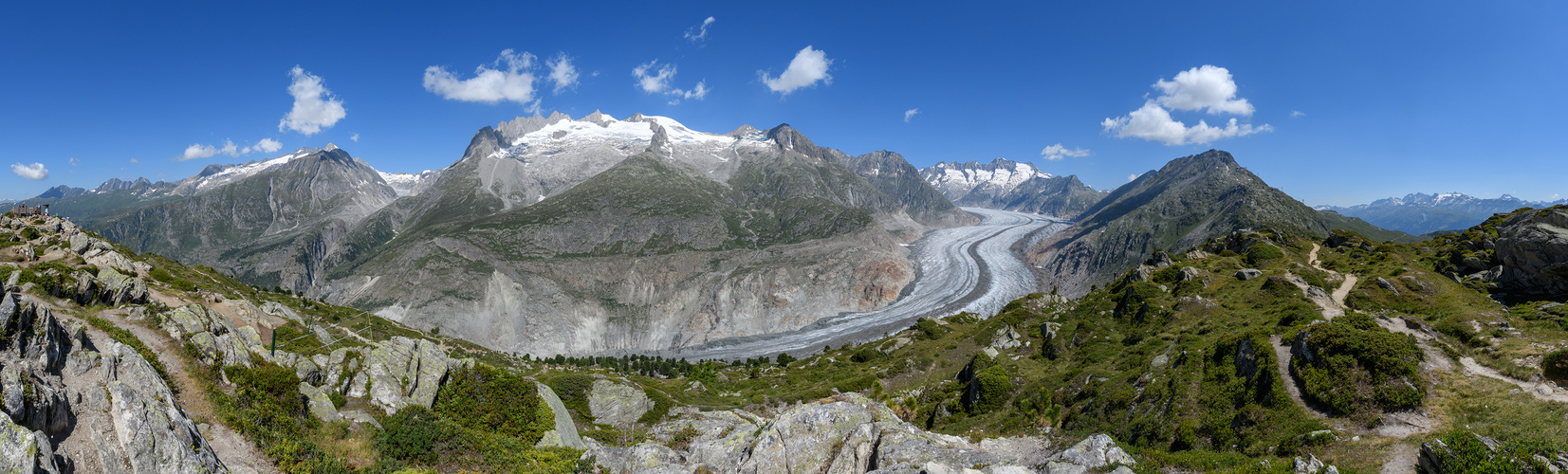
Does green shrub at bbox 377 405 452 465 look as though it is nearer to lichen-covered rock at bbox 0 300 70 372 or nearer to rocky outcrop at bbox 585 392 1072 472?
rocky outcrop at bbox 585 392 1072 472

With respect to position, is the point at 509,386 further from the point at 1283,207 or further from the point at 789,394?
the point at 1283,207

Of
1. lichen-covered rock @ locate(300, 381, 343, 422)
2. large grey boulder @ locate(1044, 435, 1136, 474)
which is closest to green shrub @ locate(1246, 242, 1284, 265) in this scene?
large grey boulder @ locate(1044, 435, 1136, 474)

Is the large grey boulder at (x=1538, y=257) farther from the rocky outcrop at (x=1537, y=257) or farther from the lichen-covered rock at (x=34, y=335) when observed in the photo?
the lichen-covered rock at (x=34, y=335)

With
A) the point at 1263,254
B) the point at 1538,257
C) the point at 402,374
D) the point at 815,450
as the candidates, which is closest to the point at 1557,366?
the point at 1538,257

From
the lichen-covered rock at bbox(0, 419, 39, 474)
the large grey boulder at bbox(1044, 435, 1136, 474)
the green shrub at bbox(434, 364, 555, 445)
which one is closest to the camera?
the lichen-covered rock at bbox(0, 419, 39, 474)

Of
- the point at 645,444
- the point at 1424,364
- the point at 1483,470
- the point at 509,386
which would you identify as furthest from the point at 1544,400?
the point at 509,386

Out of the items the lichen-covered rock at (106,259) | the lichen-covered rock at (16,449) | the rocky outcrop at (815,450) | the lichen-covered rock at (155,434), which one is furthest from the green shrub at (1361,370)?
the lichen-covered rock at (106,259)

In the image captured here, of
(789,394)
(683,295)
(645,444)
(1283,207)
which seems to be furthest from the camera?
(683,295)
